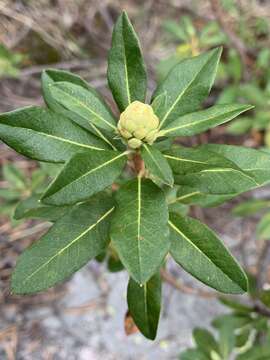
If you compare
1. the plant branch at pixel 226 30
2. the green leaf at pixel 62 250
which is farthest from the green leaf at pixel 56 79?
the plant branch at pixel 226 30

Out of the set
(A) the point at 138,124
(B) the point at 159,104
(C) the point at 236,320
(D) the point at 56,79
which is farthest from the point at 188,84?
(C) the point at 236,320

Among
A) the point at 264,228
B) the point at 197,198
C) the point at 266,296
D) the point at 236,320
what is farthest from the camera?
the point at 264,228

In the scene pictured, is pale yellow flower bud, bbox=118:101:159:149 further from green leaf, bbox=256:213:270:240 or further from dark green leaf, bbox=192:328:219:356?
green leaf, bbox=256:213:270:240

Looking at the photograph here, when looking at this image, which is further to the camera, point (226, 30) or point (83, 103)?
point (226, 30)

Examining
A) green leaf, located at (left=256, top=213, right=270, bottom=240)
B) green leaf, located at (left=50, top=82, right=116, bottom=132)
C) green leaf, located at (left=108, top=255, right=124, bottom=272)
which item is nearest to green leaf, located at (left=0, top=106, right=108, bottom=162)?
green leaf, located at (left=50, top=82, right=116, bottom=132)

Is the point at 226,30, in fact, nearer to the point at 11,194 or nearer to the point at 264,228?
the point at 264,228
